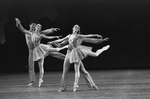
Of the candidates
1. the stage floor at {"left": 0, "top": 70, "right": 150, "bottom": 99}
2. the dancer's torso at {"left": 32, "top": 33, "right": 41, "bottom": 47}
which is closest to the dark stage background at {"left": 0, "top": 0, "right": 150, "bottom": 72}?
the stage floor at {"left": 0, "top": 70, "right": 150, "bottom": 99}

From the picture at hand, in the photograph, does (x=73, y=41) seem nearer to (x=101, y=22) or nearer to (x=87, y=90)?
(x=87, y=90)

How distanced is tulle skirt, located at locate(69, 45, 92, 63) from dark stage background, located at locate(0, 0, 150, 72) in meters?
5.67

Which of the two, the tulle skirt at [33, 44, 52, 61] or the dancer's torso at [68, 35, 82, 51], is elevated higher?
the dancer's torso at [68, 35, 82, 51]

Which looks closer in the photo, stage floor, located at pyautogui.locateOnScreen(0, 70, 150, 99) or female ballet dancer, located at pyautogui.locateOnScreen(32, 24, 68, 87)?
stage floor, located at pyautogui.locateOnScreen(0, 70, 150, 99)

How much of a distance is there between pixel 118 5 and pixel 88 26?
4.27 ft

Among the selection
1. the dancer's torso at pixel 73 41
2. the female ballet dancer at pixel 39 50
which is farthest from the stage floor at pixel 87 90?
the dancer's torso at pixel 73 41

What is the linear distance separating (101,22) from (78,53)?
6022mm

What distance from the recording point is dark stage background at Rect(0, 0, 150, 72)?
51.7ft

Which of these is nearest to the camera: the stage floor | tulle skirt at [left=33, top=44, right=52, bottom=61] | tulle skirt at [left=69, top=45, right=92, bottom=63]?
the stage floor

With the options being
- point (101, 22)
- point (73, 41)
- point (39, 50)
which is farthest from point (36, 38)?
point (101, 22)

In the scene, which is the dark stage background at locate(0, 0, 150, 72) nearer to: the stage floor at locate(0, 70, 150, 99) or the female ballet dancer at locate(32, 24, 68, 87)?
the stage floor at locate(0, 70, 150, 99)

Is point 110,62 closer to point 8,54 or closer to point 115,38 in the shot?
point 115,38

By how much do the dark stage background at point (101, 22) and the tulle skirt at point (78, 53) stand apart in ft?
18.6

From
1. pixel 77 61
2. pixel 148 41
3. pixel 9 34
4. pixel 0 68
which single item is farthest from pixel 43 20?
pixel 77 61
